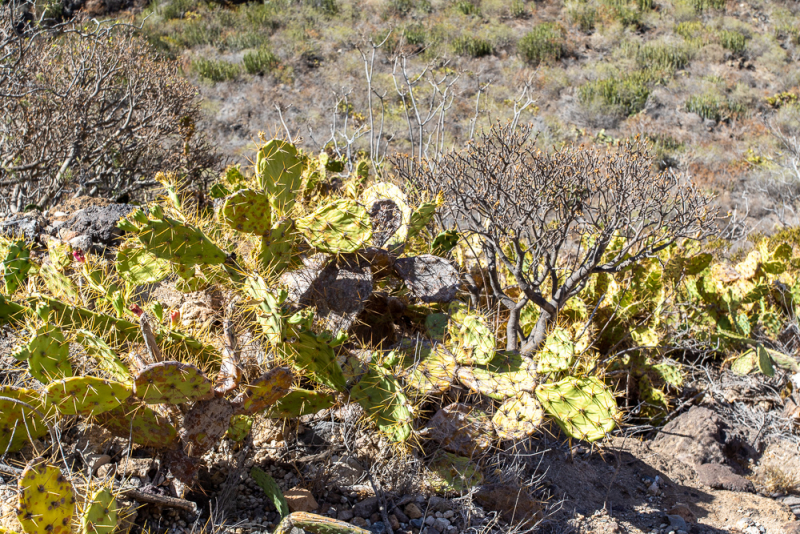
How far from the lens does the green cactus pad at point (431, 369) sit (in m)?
2.63

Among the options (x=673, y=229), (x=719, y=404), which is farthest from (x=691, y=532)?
(x=673, y=229)

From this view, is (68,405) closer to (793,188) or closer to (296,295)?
(296,295)

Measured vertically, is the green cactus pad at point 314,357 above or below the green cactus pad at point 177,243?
below

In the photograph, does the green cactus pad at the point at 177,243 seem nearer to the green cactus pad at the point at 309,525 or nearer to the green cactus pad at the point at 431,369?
the green cactus pad at the point at 431,369

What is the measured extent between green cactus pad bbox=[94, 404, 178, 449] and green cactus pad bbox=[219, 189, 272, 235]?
84 centimetres

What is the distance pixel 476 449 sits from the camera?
2.66m

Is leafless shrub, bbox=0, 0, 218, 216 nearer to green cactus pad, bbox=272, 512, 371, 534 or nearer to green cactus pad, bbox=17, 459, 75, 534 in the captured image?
green cactus pad, bbox=17, 459, 75, 534

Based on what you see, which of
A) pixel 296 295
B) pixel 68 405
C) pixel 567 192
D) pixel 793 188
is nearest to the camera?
pixel 68 405

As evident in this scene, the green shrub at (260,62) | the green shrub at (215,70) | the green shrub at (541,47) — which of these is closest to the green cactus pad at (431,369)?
the green shrub at (215,70)

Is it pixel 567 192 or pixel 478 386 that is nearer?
pixel 478 386

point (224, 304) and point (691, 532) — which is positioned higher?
point (224, 304)

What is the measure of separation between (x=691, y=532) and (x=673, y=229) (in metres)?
1.77

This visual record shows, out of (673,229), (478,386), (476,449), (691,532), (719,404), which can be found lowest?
(719,404)

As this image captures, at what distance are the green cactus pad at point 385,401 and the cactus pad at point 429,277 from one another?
0.60 m
